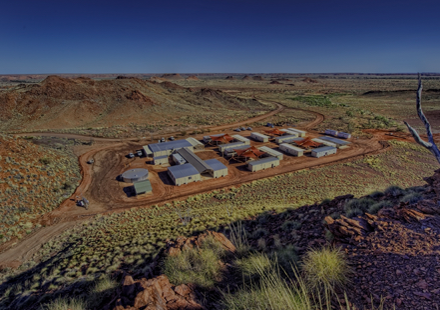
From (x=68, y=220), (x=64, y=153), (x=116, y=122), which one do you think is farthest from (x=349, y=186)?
(x=116, y=122)

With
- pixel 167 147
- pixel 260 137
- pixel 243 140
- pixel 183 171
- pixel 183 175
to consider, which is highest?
pixel 260 137

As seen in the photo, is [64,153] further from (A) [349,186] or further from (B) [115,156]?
(A) [349,186]

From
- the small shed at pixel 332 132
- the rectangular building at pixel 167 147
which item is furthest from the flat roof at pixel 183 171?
the small shed at pixel 332 132

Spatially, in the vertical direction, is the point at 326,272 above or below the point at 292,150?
above

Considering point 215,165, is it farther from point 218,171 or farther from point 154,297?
point 154,297

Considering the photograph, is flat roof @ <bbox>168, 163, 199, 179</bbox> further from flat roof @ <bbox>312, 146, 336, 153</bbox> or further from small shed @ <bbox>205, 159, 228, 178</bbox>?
flat roof @ <bbox>312, 146, 336, 153</bbox>

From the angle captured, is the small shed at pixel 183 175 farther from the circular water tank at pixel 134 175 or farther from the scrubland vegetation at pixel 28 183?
the scrubland vegetation at pixel 28 183

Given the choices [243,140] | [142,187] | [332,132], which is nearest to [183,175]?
[142,187]

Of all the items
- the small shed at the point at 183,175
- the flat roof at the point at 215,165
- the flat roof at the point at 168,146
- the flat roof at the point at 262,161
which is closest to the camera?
the small shed at the point at 183,175
